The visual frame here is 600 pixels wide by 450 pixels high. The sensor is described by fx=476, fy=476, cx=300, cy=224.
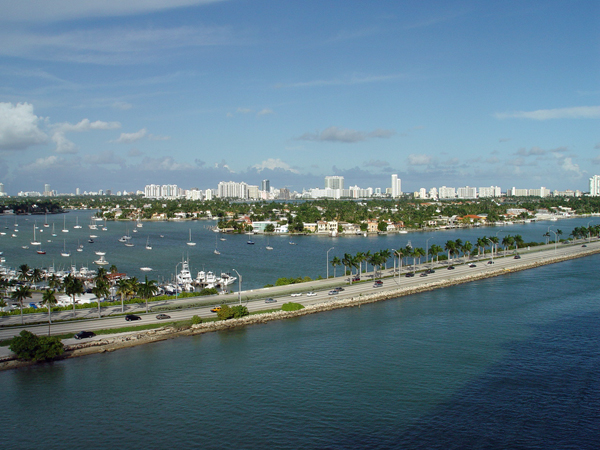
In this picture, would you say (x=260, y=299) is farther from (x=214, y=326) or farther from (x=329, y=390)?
(x=329, y=390)

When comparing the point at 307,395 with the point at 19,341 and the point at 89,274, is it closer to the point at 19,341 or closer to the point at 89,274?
the point at 19,341

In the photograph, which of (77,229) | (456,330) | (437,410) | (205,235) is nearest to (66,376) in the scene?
(437,410)

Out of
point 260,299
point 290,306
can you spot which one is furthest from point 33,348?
point 260,299

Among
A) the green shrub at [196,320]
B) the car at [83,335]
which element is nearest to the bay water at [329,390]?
the green shrub at [196,320]

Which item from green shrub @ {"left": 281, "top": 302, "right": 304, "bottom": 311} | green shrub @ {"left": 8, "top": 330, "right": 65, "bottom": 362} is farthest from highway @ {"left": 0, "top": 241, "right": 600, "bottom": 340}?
green shrub @ {"left": 8, "top": 330, "right": 65, "bottom": 362}

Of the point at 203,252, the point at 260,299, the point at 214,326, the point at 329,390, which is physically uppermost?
the point at 203,252

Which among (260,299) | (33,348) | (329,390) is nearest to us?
(329,390)
